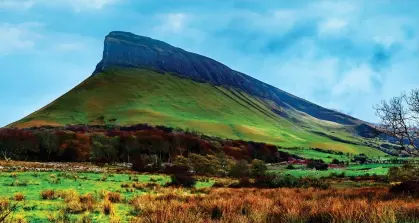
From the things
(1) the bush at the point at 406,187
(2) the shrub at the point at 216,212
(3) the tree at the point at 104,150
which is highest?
(3) the tree at the point at 104,150

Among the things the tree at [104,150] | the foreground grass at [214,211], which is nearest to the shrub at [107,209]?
the foreground grass at [214,211]

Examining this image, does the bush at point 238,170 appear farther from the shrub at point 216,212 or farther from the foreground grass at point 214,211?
the shrub at point 216,212

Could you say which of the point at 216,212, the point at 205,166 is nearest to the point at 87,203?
the point at 216,212

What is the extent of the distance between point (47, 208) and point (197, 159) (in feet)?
170

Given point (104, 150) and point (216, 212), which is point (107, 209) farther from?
point (104, 150)


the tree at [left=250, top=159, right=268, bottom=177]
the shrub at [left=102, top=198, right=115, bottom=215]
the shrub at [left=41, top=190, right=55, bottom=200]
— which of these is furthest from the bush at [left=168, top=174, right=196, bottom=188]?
the tree at [left=250, top=159, right=268, bottom=177]

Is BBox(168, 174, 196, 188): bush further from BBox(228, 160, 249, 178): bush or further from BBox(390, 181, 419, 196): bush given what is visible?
BBox(228, 160, 249, 178): bush

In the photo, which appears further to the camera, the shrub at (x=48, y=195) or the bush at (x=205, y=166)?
the bush at (x=205, y=166)

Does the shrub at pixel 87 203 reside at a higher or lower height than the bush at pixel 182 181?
higher

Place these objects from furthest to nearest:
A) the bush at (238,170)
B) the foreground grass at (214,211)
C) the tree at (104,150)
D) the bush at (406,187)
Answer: the tree at (104,150) → the bush at (238,170) → the bush at (406,187) → the foreground grass at (214,211)

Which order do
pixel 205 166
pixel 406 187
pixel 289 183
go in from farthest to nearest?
pixel 205 166 < pixel 289 183 < pixel 406 187

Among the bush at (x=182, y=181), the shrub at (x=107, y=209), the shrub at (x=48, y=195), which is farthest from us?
the bush at (x=182, y=181)

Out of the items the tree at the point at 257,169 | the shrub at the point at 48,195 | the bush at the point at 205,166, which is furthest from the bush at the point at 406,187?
the bush at the point at 205,166

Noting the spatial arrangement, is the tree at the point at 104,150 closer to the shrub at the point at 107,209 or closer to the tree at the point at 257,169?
the tree at the point at 257,169
